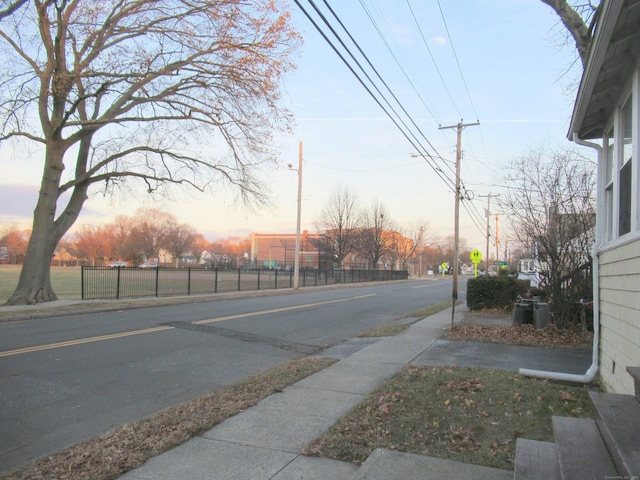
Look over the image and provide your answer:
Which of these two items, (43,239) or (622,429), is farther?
(43,239)

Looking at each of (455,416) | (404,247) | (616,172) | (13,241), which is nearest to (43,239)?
(455,416)

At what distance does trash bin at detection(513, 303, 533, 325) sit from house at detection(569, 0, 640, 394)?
19.2ft

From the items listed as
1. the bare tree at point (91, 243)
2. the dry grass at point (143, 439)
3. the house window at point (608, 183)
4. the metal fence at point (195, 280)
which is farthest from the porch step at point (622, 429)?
the bare tree at point (91, 243)

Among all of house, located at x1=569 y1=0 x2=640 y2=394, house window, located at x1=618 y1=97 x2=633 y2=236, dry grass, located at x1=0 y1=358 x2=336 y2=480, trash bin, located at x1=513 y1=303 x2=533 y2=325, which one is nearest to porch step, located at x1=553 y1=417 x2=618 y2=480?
house, located at x1=569 y1=0 x2=640 y2=394

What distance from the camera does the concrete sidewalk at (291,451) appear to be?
3.66 metres

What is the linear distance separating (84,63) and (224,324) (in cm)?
Answer: 1170

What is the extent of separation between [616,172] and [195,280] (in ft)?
107

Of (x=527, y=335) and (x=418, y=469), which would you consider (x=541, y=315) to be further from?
(x=418, y=469)

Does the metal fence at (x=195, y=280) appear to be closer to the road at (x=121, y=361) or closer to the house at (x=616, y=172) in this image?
the road at (x=121, y=361)

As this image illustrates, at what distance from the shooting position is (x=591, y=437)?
3.44m

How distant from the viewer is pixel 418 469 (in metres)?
3.67

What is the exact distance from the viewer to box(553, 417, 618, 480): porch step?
282 centimetres

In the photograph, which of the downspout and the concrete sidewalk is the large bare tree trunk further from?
the downspout

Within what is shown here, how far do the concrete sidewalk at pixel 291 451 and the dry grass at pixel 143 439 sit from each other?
0.14 m
